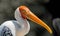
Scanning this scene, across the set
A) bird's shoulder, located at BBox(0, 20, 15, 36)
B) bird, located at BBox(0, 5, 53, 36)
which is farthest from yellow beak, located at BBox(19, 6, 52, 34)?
bird's shoulder, located at BBox(0, 20, 15, 36)

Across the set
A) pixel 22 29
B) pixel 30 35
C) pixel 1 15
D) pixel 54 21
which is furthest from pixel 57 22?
pixel 22 29

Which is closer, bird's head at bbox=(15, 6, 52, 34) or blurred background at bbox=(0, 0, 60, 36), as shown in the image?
bird's head at bbox=(15, 6, 52, 34)

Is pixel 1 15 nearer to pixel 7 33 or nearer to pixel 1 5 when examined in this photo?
pixel 1 5

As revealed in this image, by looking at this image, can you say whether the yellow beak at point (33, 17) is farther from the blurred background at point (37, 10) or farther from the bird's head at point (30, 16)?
the blurred background at point (37, 10)

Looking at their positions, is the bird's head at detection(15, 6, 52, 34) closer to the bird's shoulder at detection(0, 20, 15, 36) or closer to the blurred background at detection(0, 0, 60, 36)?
the bird's shoulder at detection(0, 20, 15, 36)

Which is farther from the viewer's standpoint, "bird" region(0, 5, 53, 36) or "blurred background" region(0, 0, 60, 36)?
"blurred background" region(0, 0, 60, 36)

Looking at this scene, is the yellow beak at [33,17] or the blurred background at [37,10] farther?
the blurred background at [37,10]

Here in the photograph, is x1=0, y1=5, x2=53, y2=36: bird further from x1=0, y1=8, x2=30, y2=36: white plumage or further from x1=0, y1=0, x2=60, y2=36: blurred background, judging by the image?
x1=0, y1=0, x2=60, y2=36: blurred background

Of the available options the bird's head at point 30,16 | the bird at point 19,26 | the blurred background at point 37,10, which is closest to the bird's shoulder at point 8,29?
the bird at point 19,26

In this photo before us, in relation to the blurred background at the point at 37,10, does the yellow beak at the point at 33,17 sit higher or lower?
lower

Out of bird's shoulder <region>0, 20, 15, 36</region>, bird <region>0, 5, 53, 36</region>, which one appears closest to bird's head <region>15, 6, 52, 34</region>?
bird <region>0, 5, 53, 36</region>

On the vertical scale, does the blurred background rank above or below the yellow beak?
above

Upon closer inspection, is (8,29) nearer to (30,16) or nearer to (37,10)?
(30,16)

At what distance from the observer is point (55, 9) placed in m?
5.46
